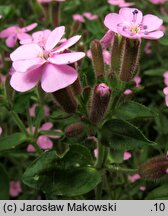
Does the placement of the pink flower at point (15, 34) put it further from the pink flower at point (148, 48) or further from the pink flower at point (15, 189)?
the pink flower at point (148, 48)

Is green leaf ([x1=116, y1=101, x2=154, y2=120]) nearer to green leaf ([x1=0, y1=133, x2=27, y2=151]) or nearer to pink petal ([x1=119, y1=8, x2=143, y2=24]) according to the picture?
pink petal ([x1=119, y1=8, x2=143, y2=24])

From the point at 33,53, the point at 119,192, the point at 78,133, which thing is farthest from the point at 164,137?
the point at 33,53

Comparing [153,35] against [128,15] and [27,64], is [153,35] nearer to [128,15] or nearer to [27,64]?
[128,15]

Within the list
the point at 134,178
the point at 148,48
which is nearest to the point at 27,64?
the point at 134,178

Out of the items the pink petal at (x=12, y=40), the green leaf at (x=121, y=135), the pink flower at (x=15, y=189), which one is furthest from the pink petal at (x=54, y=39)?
the pink flower at (x=15, y=189)

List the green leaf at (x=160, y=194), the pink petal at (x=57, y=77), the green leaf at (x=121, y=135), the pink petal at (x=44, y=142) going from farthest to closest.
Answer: the pink petal at (x=44, y=142) → the green leaf at (x=160, y=194) → the green leaf at (x=121, y=135) → the pink petal at (x=57, y=77)

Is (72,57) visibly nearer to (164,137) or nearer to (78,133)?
(78,133)

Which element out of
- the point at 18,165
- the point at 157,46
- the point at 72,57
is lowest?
the point at 18,165
